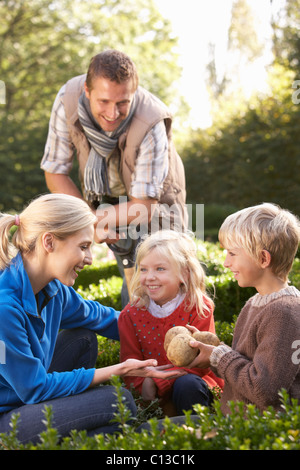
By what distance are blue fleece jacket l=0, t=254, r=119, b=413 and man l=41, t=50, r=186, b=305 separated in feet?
4.24

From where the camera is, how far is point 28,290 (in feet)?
8.57

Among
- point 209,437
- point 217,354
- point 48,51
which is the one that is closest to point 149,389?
point 217,354

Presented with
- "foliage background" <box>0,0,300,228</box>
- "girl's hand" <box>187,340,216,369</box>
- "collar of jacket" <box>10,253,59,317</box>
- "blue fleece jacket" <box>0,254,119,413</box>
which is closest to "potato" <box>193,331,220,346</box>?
"girl's hand" <box>187,340,216,369</box>

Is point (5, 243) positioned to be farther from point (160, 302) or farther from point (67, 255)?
point (160, 302)

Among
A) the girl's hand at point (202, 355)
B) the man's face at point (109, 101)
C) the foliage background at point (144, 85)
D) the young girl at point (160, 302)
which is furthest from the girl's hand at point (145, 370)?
the foliage background at point (144, 85)

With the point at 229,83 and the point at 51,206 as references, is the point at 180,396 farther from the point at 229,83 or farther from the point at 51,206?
the point at 229,83

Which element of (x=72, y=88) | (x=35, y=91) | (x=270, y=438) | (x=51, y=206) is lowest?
(x=270, y=438)

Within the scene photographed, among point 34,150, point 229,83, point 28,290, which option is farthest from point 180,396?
point 229,83

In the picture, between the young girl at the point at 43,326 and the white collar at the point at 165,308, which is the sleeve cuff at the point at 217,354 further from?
the white collar at the point at 165,308

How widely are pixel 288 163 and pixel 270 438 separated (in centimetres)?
1324

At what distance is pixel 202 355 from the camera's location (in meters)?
2.81

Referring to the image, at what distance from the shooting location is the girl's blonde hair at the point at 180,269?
131 inches

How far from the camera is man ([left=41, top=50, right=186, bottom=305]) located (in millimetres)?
3795

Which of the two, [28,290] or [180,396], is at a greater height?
[28,290]
